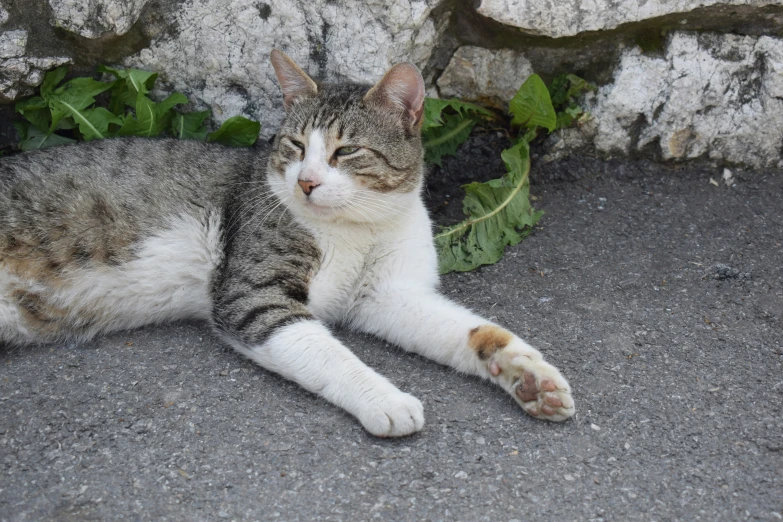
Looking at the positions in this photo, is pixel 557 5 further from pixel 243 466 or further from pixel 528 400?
pixel 243 466

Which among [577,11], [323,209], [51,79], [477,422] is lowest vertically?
[477,422]

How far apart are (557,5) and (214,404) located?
3.30 meters

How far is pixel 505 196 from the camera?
5016mm

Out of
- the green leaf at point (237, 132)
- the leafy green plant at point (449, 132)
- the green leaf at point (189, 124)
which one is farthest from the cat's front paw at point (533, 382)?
the green leaf at point (189, 124)

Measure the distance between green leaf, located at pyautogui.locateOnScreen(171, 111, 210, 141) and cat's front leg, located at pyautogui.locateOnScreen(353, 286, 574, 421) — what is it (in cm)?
181

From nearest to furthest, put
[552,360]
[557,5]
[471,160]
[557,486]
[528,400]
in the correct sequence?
[557,486] → [528,400] → [552,360] → [557,5] → [471,160]

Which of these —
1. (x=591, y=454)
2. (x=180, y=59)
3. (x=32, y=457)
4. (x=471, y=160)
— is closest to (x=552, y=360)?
(x=591, y=454)

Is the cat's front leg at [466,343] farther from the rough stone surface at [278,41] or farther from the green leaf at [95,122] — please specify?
the green leaf at [95,122]

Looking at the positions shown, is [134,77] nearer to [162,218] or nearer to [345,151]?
[162,218]

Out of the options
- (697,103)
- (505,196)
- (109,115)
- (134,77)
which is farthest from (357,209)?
(697,103)

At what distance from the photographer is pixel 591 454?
3244 millimetres

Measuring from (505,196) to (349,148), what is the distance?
1430 mm

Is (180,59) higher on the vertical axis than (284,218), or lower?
higher

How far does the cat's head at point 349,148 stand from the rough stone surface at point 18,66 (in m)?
1.55
